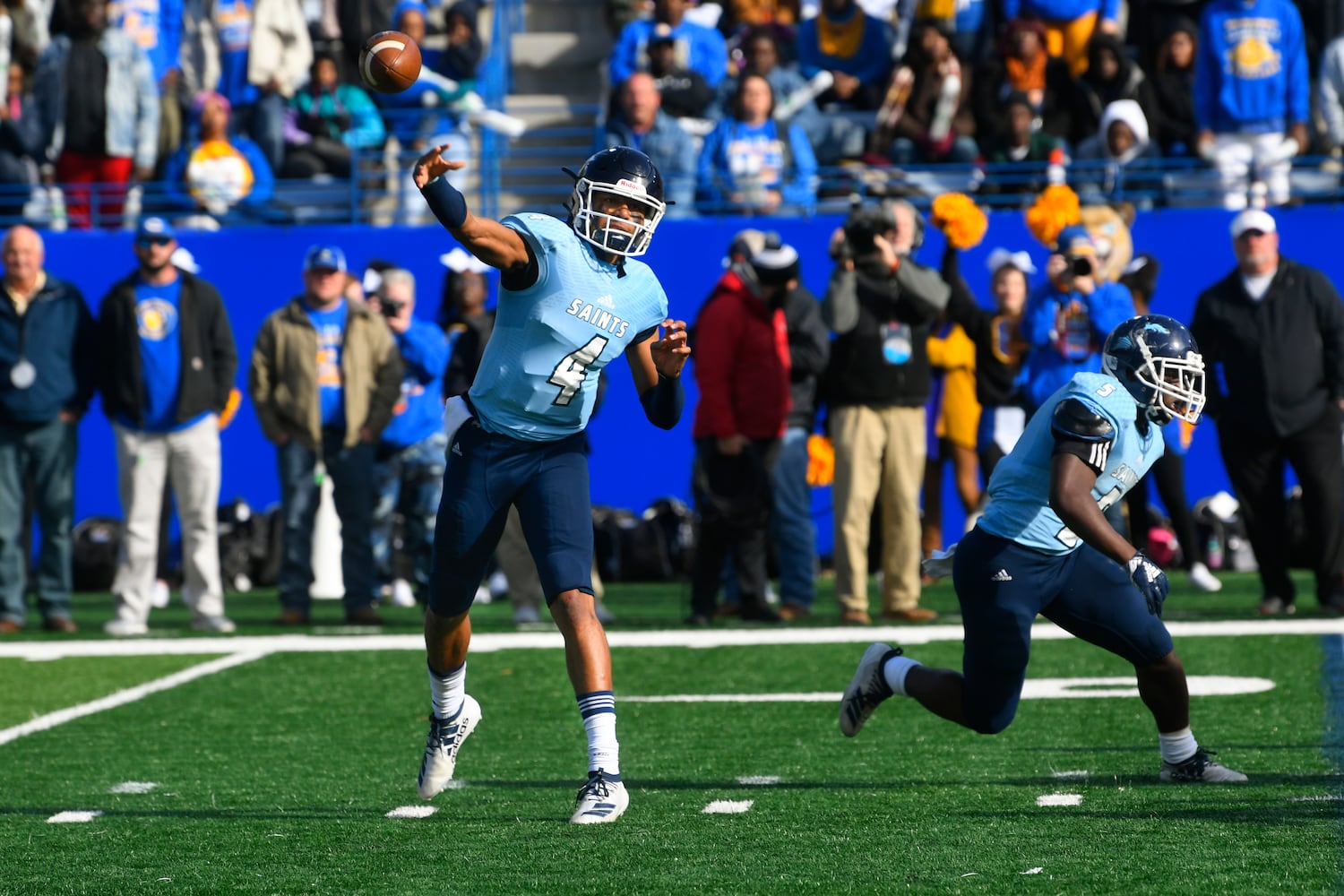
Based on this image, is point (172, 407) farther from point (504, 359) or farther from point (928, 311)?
point (504, 359)

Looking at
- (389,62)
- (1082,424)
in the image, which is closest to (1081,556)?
(1082,424)

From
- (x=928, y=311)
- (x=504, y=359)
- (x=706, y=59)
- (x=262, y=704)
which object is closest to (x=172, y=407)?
(x=262, y=704)

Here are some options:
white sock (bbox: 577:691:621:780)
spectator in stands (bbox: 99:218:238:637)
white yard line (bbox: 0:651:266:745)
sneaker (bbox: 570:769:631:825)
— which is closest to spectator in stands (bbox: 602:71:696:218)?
spectator in stands (bbox: 99:218:238:637)

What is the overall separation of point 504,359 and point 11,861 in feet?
5.76

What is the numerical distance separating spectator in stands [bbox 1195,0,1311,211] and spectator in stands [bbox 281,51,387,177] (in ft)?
20.7

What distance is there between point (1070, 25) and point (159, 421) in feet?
26.4

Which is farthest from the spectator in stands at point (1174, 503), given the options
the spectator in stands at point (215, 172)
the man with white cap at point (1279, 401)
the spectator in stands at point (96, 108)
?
the spectator in stands at point (96, 108)

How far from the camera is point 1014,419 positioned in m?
11.0

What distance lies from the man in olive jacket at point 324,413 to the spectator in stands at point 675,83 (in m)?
4.58

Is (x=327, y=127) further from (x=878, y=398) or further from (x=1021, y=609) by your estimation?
(x=1021, y=609)

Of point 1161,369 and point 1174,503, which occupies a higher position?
point 1161,369

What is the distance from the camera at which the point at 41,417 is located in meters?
10.0

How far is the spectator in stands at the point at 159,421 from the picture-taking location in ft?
33.3

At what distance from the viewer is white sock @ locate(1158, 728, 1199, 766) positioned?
5391mm
